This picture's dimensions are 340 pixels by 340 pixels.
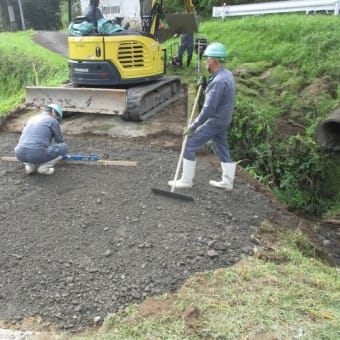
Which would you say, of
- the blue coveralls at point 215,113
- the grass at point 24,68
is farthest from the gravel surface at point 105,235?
the grass at point 24,68

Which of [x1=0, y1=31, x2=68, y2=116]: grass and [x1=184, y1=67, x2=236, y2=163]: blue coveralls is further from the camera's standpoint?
[x1=0, y1=31, x2=68, y2=116]: grass

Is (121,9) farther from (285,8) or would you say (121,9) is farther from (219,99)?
(285,8)

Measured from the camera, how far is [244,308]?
356 centimetres

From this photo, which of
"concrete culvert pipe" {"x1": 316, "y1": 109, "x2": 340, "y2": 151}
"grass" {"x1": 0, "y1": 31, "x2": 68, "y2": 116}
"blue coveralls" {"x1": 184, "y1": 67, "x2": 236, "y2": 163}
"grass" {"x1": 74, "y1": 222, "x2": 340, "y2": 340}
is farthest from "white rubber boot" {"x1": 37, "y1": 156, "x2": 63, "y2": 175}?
"grass" {"x1": 0, "y1": 31, "x2": 68, "y2": 116}

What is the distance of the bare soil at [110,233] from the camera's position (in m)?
3.92

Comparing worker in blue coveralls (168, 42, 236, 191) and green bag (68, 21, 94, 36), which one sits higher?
green bag (68, 21, 94, 36)

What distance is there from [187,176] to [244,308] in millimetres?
2452

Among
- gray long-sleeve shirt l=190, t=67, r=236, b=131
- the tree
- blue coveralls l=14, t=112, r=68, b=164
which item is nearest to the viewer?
gray long-sleeve shirt l=190, t=67, r=236, b=131

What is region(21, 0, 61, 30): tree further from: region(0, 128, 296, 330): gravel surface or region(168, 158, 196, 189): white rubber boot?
region(168, 158, 196, 189): white rubber boot

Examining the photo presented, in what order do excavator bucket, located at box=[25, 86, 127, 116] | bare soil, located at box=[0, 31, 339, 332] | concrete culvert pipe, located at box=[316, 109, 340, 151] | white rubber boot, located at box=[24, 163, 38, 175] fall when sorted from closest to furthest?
bare soil, located at box=[0, 31, 339, 332] → white rubber boot, located at box=[24, 163, 38, 175] → concrete culvert pipe, located at box=[316, 109, 340, 151] → excavator bucket, located at box=[25, 86, 127, 116]

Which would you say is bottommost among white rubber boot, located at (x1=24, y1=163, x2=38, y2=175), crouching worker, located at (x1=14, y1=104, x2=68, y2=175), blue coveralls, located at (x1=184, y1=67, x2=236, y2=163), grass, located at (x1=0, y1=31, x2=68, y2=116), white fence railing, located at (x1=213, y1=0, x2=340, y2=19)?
grass, located at (x1=0, y1=31, x2=68, y2=116)

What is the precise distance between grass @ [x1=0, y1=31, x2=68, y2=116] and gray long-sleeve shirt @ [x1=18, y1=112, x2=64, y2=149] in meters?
6.53

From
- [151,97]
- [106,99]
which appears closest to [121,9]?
[151,97]

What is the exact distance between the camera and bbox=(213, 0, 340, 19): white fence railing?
1227 centimetres
